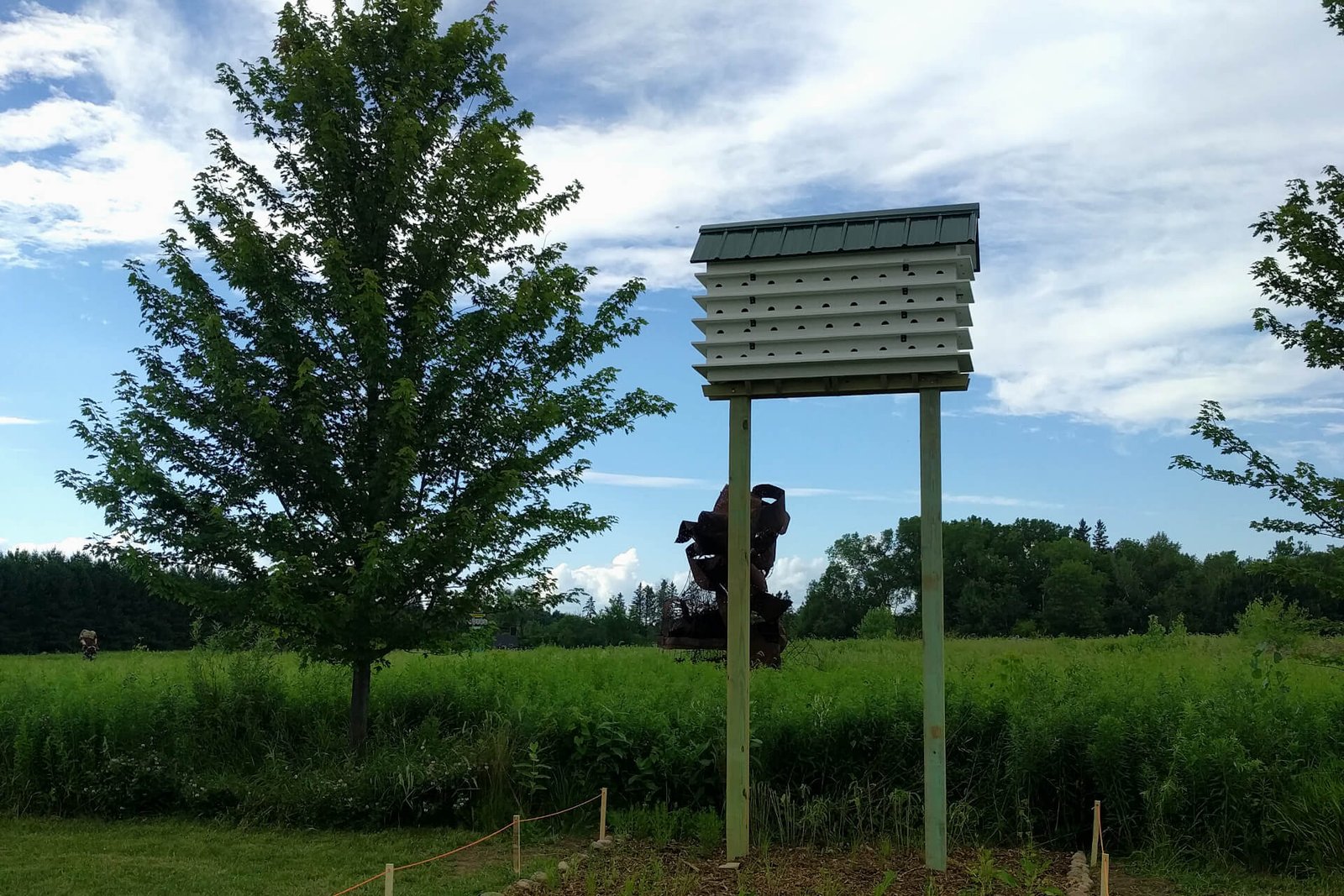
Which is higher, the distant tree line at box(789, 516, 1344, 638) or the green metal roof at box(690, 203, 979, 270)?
the green metal roof at box(690, 203, 979, 270)

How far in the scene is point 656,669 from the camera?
11.5m

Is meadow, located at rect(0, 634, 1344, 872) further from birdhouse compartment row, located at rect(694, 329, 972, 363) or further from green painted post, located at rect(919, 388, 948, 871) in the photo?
birdhouse compartment row, located at rect(694, 329, 972, 363)

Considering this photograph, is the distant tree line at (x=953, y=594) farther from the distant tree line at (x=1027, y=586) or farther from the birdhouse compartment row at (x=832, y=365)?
the birdhouse compartment row at (x=832, y=365)

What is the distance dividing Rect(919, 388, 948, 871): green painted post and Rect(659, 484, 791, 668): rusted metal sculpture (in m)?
3.59

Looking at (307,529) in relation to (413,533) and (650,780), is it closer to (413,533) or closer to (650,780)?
(413,533)

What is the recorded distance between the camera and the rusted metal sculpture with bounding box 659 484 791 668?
9.95 meters

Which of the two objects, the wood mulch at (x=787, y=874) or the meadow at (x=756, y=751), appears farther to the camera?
the meadow at (x=756, y=751)

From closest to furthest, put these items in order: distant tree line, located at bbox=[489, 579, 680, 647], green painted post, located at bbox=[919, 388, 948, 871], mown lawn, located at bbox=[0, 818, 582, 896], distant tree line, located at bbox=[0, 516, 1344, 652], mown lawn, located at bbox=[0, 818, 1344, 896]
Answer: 1. mown lawn, located at bbox=[0, 818, 1344, 896]
2. green painted post, located at bbox=[919, 388, 948, 871]
3. mown lawn, located at bbox=[0, 818, 582, 896]
4. distant tree line, located at bbox=[489, 579, 680, 647]
5. distant tree line, located at bbox=[0, 516, 1344, 652]

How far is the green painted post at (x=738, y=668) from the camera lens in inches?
257

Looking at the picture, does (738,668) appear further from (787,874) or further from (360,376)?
(360,376)

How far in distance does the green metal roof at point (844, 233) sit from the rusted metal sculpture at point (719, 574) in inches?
142

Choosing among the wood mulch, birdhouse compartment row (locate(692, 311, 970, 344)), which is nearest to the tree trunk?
the wood mulch

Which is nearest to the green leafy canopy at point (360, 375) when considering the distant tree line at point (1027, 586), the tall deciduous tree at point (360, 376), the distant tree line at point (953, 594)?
the tall deciduous tree at point (360, 376)

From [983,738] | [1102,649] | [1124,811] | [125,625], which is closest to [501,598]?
[983,738]
